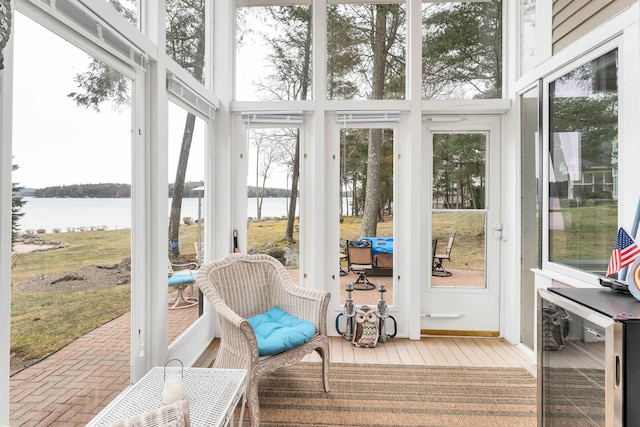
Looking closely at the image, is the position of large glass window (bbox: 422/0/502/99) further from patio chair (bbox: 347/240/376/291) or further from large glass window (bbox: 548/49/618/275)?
patio chair (bbox: 347/240/376/291)

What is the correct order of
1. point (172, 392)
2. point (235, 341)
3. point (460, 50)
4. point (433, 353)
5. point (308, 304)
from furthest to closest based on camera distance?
point (460, 50), point (433, 353), point (308, 304), point (235, 341), point (172, 392)

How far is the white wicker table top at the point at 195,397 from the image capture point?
1447 mm

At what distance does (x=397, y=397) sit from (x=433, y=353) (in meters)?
0.86

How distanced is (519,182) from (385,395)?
2255 millimetres

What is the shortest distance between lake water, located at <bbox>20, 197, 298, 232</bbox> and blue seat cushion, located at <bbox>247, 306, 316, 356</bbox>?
107 cm

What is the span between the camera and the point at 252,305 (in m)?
2.64

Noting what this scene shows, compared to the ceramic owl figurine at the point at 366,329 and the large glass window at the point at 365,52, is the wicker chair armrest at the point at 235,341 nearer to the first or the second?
the ceramic owl figurine at the point at 366,329

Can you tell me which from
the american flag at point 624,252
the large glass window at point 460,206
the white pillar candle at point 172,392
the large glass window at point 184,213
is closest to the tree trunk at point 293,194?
the large glass window at point 184,213

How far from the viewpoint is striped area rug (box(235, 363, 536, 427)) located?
213 cm

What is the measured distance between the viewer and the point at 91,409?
5.69 feet

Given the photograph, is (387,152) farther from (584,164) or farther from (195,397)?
(195,397)

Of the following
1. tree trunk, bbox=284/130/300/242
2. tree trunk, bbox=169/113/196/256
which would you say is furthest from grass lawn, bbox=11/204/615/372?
tree trunk, bbox=284/130/300/242

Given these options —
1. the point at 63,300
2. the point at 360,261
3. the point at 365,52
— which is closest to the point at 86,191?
the point at 63,300

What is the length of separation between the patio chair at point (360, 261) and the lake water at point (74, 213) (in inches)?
72.5
